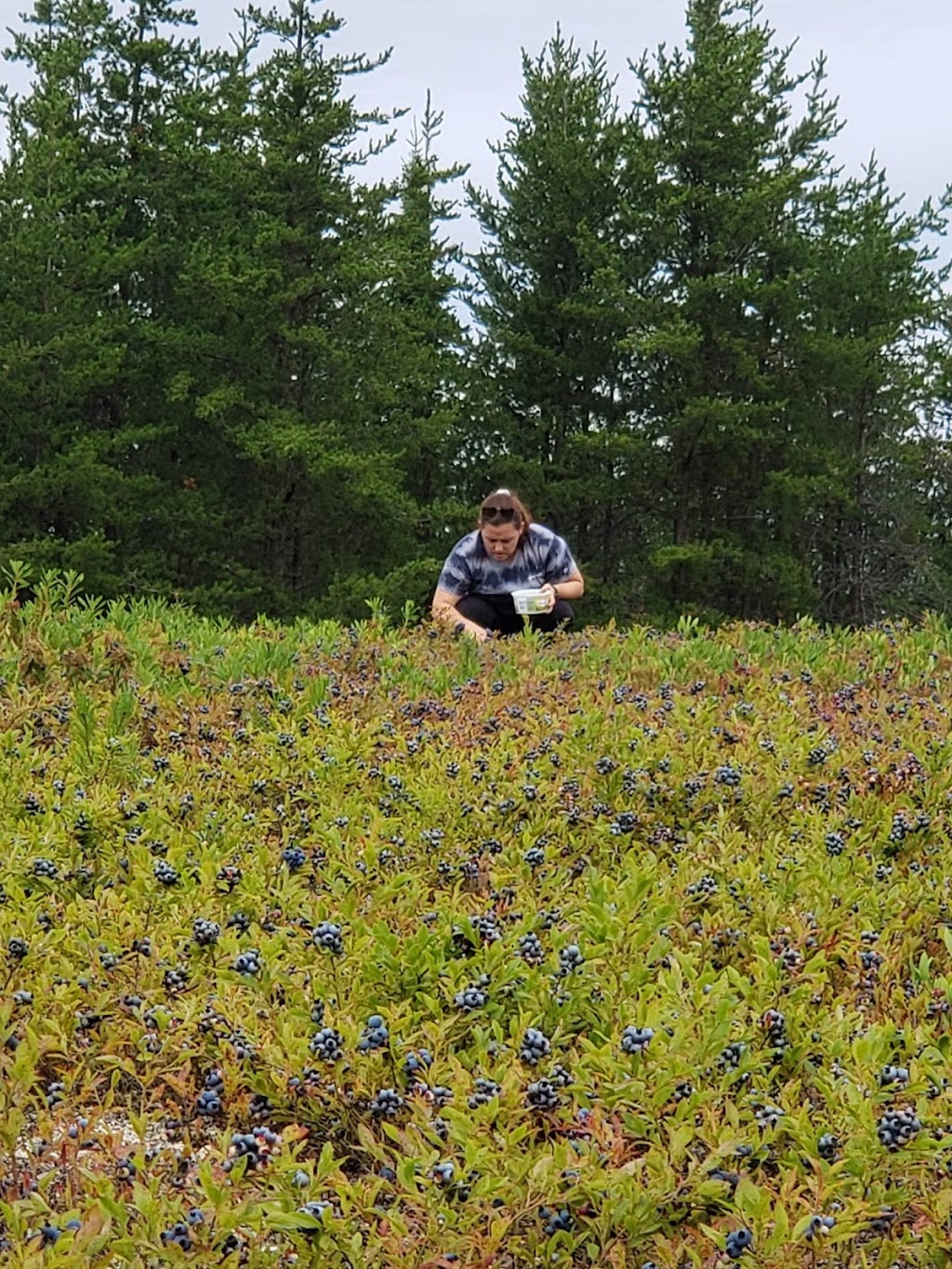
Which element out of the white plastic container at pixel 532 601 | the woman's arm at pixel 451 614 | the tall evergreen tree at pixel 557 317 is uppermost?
the tall evergreen tree at pixel 557 317

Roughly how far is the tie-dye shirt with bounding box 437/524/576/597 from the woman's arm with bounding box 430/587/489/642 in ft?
0.21

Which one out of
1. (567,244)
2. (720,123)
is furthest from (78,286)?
(720,123)

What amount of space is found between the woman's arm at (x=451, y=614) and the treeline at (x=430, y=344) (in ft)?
51.8

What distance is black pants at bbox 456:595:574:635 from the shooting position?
7863 mm

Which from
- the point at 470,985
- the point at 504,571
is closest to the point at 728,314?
the point at 504,571

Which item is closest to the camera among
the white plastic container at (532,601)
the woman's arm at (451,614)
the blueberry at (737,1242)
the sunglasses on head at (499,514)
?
the blueberry at (737,1242)

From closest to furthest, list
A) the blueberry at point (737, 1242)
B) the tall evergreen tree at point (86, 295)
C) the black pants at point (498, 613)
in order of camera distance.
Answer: the blueberry at point (737, 1242) < the black pants at point (498, 613) < the tall evergreen tree at point (86, 295)

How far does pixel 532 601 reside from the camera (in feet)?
23.7

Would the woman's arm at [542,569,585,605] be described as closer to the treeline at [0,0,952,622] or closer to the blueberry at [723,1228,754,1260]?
the blueberry at [723,1228,754,1260]

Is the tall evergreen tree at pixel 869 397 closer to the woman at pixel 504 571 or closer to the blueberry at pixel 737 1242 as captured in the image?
the woman at pixel 504 571

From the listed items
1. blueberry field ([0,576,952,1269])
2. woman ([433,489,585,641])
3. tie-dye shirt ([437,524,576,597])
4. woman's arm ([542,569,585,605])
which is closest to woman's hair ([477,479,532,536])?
woman ([433,489,585,641])

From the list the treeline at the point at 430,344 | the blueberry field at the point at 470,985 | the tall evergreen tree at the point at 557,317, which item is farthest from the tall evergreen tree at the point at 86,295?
the blueberry field at the point at 470,985

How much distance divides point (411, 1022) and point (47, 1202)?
698mm

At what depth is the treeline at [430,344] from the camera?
24203mm
